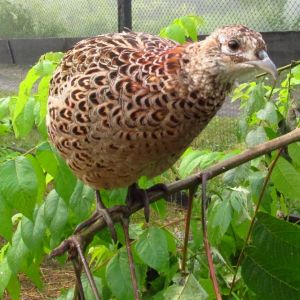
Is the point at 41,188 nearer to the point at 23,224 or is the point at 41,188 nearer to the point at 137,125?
the point at 23,224

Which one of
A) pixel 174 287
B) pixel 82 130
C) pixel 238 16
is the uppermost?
pixel 82 130

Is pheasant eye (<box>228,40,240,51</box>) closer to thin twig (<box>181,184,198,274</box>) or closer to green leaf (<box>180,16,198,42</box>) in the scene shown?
thin twig (<box>181,184,198,274</box>)

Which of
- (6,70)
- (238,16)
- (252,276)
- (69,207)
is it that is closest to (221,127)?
(238,16)

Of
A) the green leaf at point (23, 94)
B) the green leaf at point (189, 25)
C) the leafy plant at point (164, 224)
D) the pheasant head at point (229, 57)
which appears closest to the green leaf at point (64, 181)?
the leafy plant at point (164, 224)

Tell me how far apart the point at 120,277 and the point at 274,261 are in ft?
1.03

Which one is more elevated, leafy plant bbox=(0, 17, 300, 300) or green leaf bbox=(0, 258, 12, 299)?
leafy plant bbox=(0, 17, 300, 300)

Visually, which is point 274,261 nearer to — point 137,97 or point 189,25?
point 137,97

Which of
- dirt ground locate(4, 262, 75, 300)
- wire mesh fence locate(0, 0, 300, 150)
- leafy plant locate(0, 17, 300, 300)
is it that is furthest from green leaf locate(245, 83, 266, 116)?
dirt ground locate(4, 262, 75, 300)

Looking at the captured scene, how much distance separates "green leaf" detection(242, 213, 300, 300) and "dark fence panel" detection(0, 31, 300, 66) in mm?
2211

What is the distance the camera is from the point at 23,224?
3.94 ft

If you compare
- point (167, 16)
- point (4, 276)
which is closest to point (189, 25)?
point (4, 276)

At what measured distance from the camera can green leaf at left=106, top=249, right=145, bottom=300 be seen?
3.51ft

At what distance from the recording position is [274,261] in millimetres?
910

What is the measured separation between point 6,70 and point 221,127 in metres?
3.08
